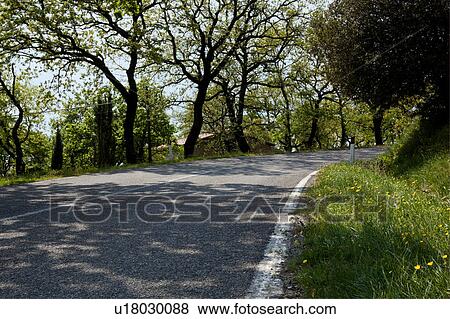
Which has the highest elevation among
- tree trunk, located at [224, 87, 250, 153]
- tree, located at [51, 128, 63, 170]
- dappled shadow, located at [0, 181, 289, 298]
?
tree trunk, located at [224, 87, 250, 153]

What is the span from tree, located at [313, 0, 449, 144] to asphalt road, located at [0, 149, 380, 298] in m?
6.29

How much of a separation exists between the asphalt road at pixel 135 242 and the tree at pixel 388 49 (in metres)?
6.29

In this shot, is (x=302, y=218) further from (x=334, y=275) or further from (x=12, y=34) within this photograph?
(x=12, y=34)

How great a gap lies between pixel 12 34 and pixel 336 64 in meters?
13.1

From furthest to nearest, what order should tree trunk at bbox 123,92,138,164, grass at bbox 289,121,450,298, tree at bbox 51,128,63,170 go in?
tree at bbox 51,128,63,170 < tree trunk at bbox 123,92,138,164 < grass at bbox 289,121,450,298

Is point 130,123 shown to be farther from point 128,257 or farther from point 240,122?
point 128,257

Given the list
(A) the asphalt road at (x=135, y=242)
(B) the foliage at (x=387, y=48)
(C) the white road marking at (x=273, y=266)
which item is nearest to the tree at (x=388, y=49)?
(B) the foliage at (x=387, y=48)

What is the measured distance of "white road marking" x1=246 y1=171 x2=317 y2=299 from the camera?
→ 326 centimetres

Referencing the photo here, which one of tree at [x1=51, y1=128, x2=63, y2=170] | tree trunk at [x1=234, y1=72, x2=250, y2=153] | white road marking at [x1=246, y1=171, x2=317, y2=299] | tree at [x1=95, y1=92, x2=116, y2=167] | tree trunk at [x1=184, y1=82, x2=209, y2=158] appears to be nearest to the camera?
white road marking at [x1=246, y1=171, x2=317, y2=299]

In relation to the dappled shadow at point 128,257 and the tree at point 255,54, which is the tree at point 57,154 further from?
the dappled shadow at point 128,257

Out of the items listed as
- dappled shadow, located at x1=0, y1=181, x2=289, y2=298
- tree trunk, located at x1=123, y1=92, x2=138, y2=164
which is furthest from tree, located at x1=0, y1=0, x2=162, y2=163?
dappled shadow, located at x1=0, y1=181, x2=289, y2=298

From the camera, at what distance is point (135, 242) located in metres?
4.69

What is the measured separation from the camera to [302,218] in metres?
5.95

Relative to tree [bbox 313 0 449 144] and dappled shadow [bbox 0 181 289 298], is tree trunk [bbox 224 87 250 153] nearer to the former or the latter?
tree [bbox 313 0 449 144]
